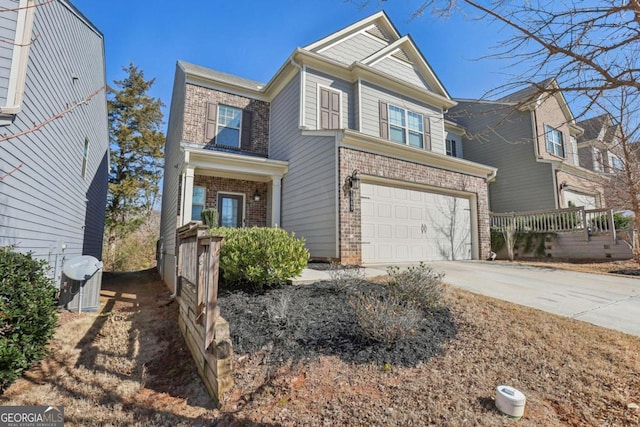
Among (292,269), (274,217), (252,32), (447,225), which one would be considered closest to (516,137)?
(447,225)

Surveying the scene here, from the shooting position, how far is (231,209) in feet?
33.9

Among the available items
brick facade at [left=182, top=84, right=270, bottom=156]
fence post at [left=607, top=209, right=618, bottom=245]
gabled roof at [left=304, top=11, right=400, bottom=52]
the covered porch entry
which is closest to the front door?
the covered porch entry

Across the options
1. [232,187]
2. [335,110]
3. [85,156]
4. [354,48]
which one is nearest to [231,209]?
[232,187]

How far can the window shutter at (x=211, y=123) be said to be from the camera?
33.8 ft

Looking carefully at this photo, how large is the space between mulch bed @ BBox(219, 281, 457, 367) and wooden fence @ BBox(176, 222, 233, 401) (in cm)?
31

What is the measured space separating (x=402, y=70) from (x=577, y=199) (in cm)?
1119

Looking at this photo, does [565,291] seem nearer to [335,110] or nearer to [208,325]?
Answer: [208,325]

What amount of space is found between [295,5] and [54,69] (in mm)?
4896

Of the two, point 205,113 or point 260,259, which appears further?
point 205,113

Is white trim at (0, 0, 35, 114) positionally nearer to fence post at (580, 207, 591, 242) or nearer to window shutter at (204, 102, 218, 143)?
window shutter at (204, 102, 218, 143)

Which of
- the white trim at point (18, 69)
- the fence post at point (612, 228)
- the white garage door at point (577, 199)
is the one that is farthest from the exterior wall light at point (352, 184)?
the white garage door at point (577, 199)

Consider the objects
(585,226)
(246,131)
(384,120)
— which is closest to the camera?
(585,226)

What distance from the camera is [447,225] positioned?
955cm

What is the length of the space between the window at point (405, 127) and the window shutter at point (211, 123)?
6.03m
